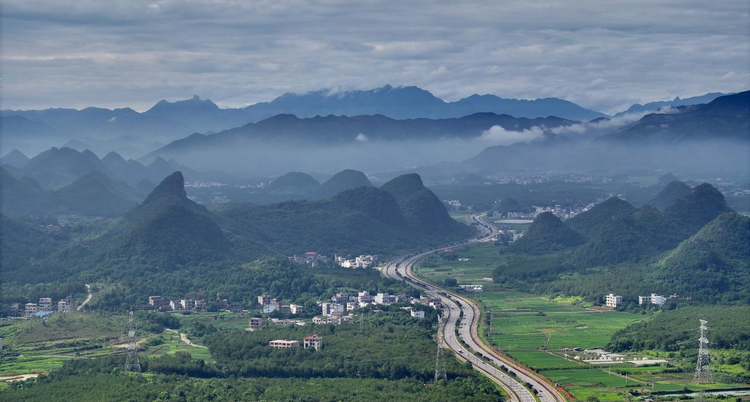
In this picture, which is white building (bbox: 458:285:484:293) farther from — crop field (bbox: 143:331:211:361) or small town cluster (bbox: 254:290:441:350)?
Answer: crop field (bbox: 143:331:211:361)

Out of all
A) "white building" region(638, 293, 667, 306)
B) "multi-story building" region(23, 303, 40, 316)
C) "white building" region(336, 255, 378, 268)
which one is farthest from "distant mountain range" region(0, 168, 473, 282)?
"white building" region(638, 293, 667, 306)

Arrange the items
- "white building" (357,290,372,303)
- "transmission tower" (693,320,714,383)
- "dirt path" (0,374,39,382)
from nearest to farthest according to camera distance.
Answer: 1. "dirt path" (0,374,39,382)
2. "transmission tower" (693,320,714,383)
3. "white building" (357,290,372,303)

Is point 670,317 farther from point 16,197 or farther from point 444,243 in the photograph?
point 16,197

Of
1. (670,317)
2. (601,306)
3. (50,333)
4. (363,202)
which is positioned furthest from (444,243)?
(50,333)

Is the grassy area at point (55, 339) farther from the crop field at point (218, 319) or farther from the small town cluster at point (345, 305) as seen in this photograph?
the small town cluster at point (345, 305)

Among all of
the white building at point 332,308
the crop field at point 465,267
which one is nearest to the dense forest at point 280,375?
the white building at point 332,308

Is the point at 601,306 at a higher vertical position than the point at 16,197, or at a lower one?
lower
